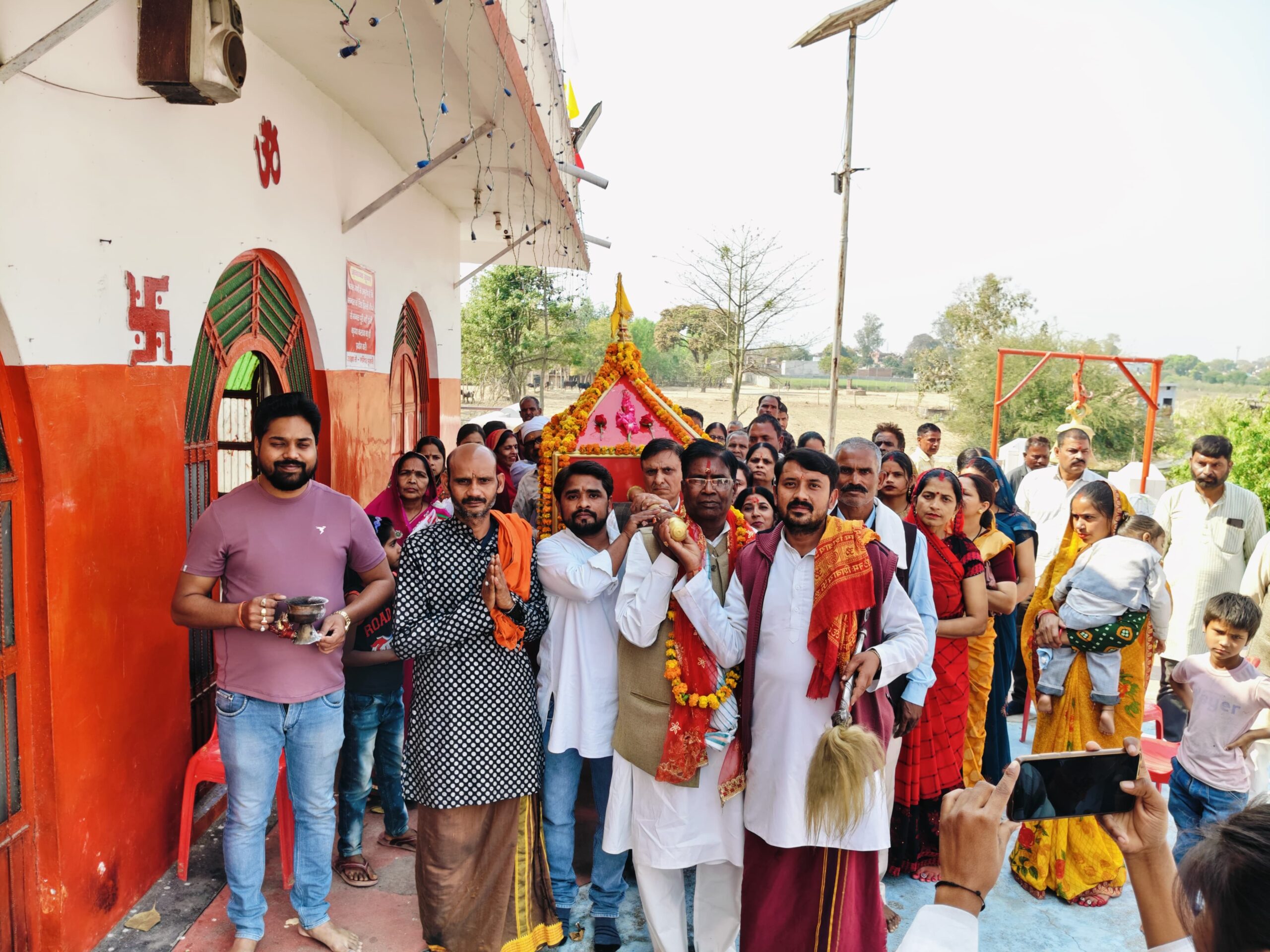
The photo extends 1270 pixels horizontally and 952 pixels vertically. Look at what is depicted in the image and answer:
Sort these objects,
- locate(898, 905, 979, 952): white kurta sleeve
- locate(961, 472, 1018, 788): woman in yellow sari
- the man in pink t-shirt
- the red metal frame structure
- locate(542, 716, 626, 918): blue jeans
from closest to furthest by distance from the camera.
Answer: locate(898, 905, 979, 952): white kurta sleeve
the man in pink t-shirt
locate(542, 716, 626, 918): blue jeans
locate(961, 472, 1018, 788): woman in yellow sari
the red metal frame structure

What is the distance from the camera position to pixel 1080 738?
403 cm

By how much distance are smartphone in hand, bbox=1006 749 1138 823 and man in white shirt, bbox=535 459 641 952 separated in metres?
1.91

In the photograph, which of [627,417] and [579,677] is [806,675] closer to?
[579,677]

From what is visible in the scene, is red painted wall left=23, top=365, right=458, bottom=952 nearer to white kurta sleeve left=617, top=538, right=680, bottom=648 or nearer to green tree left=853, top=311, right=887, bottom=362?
white kurta sleeve left=617, top=538, right=680, bottom=648

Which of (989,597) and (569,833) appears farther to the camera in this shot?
(989,597)

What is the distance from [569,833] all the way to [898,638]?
1605 mm

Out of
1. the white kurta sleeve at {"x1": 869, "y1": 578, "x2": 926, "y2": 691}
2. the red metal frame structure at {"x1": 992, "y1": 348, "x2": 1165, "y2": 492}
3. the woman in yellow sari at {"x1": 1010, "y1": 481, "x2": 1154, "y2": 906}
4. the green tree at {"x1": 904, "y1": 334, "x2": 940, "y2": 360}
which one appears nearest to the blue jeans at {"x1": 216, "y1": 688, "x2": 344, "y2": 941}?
the white kurta sleeve at {"x1": 869, "y1": 578, "x2": 926, "y2": 691}

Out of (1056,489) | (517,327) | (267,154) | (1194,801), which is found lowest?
(1194,801)

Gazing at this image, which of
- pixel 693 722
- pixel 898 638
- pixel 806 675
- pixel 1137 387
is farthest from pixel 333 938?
pixel 1137 387

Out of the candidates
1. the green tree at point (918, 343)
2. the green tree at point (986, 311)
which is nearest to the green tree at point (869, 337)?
the green tree at point (918, 343)

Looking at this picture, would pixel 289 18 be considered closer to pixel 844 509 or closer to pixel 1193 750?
pixel 844 509

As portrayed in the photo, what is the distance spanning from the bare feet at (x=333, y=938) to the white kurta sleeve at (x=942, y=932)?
2.68 m

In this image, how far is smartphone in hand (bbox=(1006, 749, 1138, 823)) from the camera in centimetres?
163

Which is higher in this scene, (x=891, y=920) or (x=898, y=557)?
(x=898, y=557)
